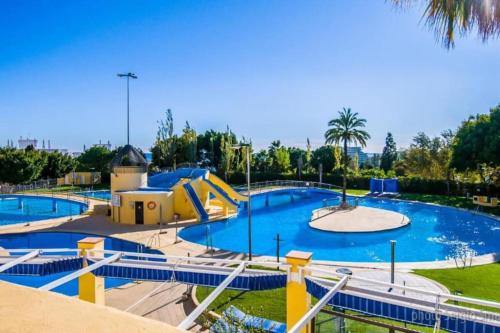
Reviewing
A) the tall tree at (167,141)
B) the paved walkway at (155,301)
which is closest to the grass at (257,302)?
the paved walkway at (155,301)

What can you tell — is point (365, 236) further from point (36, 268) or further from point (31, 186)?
point (31, 186)

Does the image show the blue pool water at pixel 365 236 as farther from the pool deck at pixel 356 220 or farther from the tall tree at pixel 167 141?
the tall tree at pixel 167 141

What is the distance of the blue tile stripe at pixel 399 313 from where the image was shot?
5.04 metres

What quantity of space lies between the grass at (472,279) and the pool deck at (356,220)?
740cm

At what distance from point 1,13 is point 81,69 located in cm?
671

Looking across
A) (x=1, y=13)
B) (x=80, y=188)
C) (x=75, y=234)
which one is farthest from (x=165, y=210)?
(x=80, y=188)

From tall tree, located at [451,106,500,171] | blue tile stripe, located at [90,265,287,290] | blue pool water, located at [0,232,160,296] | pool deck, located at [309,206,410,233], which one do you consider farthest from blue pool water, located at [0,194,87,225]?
tall tree, located at [451,106,500,171]

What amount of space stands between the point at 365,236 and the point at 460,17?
17.9 meters

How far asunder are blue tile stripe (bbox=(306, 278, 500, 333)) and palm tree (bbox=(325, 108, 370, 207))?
75.8 ft

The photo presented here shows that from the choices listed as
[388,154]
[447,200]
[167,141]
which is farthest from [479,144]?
[388,154]

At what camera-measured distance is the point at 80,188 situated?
132 feet

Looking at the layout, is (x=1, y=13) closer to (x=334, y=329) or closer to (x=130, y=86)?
(x=130, y=86)

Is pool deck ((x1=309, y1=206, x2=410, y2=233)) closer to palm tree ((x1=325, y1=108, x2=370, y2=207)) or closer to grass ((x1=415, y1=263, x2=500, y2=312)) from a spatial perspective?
palm tree ((x1=325, y1=108, x2=370, y2=207))

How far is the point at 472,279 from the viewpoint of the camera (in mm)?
12539
